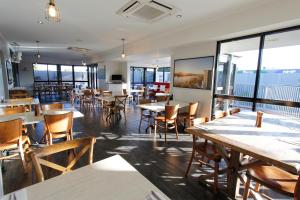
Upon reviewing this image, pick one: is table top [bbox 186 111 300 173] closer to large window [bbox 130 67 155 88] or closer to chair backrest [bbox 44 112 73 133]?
chair backrest [bbox 44 112 73 133]

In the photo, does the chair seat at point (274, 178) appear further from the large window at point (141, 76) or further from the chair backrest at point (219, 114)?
the large window at point (141, 76)

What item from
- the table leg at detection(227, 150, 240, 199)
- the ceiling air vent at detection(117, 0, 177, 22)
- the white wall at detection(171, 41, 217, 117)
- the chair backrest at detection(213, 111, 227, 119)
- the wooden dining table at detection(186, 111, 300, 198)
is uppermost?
the ceiling air vent at detection(117, 0, 177, 22)

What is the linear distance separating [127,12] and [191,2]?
3.65 ft

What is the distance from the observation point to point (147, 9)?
282 centimetres

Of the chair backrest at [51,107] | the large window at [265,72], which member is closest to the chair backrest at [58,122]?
the chair backrest at [51,107]

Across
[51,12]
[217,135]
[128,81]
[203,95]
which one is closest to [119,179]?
[217,135]

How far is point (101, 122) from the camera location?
4941mm

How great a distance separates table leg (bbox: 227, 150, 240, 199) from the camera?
5.99 feet

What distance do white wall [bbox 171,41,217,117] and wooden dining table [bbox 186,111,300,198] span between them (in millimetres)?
1800

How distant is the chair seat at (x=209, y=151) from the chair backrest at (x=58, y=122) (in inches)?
77.3

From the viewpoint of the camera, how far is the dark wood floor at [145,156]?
2072 mm

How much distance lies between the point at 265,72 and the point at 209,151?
213cm

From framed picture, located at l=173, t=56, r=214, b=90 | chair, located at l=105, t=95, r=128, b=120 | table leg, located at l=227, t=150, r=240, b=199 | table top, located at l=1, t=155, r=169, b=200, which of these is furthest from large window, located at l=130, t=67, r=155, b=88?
table top, located at l=1, t=155, r=169, b=200

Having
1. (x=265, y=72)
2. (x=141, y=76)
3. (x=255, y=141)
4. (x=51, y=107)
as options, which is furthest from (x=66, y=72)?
(x=255, y=141)
